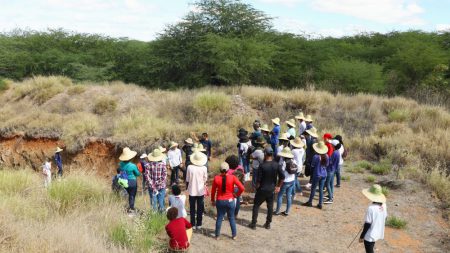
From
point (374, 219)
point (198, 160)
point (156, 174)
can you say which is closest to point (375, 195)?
point (374, 219)

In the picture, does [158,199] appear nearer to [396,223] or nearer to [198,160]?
[198,160]

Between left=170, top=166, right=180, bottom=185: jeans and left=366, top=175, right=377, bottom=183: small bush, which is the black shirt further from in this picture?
left=366, top=175, right=377, bottom=183: small bush

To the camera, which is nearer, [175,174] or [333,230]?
[333,230]

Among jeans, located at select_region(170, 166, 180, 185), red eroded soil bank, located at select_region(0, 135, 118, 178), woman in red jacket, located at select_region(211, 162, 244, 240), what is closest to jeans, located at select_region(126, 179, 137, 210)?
woman in red jacket, located at select_region(211, 162, 244, 240)

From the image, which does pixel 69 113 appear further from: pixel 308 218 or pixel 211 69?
pixel 308 218

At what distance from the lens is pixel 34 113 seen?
20.5m

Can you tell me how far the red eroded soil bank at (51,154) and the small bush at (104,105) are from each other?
313cm

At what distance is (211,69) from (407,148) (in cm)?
1538

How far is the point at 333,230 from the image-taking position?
29.8 ft

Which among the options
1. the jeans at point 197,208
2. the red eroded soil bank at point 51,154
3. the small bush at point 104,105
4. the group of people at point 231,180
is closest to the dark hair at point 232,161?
the group of people at point 231,180

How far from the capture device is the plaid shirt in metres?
8.99

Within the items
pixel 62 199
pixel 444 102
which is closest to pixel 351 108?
pixel 444 102

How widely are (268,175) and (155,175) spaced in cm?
263

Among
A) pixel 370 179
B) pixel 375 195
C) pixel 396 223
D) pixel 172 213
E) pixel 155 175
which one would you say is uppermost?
pixel 375 195
